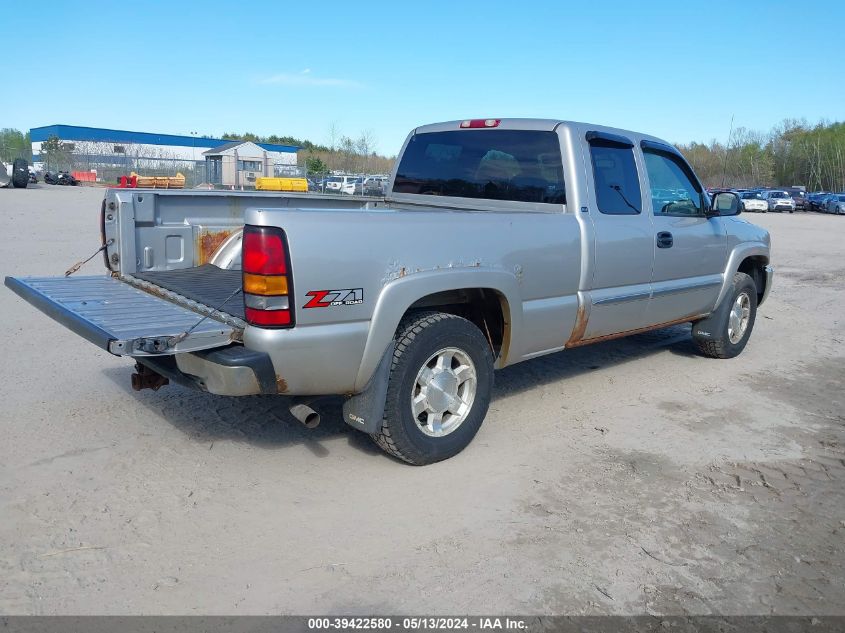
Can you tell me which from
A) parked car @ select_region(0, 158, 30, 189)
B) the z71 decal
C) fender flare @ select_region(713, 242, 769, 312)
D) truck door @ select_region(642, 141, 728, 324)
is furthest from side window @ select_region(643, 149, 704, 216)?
parked car @ select_region(0, 158, 30, 189)

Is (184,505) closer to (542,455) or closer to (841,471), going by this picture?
(542,455)

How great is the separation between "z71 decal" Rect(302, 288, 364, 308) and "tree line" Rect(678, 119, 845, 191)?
85.5 metres

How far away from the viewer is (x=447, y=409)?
4.16 meters

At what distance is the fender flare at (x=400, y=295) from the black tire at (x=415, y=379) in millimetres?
141

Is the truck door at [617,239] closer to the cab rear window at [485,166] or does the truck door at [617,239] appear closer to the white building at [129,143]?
the cab rear window at [485,166]

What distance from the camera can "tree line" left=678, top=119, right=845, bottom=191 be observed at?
270ft

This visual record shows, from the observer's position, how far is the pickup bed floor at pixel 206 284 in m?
3.85

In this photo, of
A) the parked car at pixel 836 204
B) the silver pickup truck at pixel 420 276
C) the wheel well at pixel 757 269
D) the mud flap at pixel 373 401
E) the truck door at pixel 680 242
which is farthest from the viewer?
the parked car at pixel 836 204

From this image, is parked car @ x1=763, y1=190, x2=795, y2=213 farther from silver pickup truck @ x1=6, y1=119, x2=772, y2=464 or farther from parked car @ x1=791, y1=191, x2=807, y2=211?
silver pickup truck @ x1=6, y1=119, x2=772, y2=464

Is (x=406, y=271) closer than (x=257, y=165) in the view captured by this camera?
Yes

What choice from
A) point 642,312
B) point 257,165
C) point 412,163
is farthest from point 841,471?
point 257,165

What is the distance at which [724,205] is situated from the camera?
6164 mm

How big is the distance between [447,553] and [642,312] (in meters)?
2.93

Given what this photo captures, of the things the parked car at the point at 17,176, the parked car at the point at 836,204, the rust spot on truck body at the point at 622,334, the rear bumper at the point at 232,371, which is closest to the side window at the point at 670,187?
the rust spot on truck body at the point at 622,334
